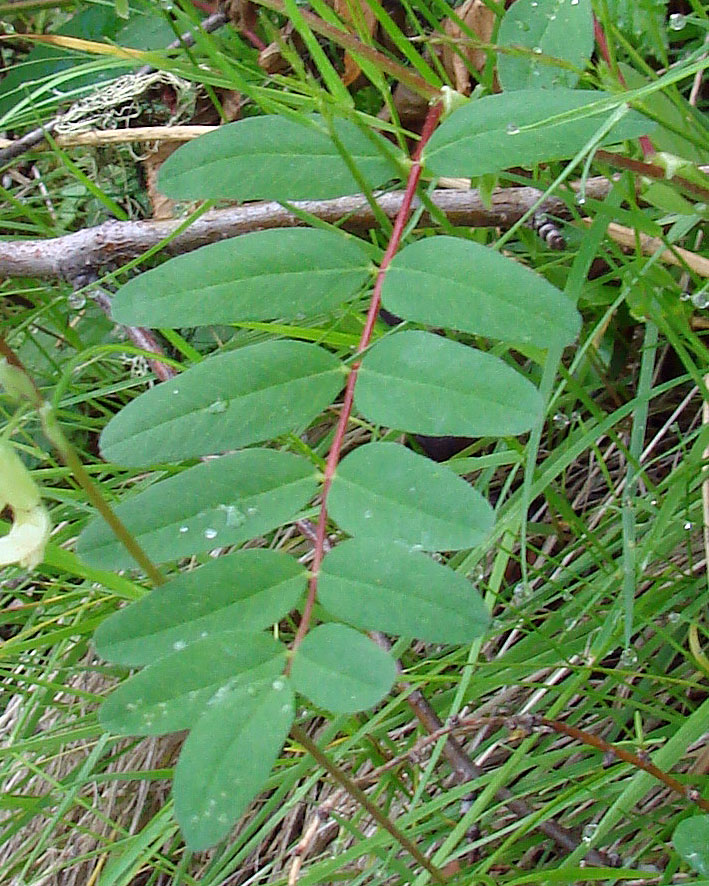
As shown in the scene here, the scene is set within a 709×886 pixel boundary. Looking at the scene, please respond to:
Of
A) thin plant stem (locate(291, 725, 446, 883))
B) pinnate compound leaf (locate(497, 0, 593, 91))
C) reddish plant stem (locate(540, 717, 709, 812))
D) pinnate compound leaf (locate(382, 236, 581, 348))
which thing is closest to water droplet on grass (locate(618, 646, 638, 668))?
reddish plant stem (locate(540, 717, 709, 812))

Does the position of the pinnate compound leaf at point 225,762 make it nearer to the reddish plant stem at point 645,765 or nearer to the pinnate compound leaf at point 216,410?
the pinnate compound leaf at point 216,410

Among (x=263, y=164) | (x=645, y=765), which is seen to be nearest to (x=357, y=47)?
(x=263, y=164)

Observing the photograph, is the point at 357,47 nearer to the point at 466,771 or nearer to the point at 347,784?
the point at 347,784

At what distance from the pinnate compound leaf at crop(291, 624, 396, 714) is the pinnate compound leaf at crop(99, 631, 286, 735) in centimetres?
2

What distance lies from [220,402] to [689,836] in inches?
17.5

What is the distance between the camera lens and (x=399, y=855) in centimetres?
99

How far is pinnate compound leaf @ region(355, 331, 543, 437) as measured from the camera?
22.5 inches

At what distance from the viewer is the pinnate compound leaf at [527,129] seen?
683 millimetres

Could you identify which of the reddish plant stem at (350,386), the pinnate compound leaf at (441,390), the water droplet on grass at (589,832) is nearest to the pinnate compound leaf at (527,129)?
the reddish plant stem at (350,386)

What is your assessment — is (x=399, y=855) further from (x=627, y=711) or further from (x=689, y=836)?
(x=689, y=836)

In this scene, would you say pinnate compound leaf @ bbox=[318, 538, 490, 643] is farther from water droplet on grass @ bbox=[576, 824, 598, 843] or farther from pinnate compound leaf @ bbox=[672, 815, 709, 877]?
water droplet on grass @ bbox=[576, 824, 598, 843]

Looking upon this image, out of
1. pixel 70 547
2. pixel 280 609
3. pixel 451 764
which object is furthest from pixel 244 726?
pixel 70 547

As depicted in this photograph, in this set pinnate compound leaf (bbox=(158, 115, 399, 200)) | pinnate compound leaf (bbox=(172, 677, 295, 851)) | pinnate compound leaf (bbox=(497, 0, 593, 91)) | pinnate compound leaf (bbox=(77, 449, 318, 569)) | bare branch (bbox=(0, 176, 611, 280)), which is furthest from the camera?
bare branch (bbox=(0, 176, 611, 280))

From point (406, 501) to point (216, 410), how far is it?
0.45 ft
